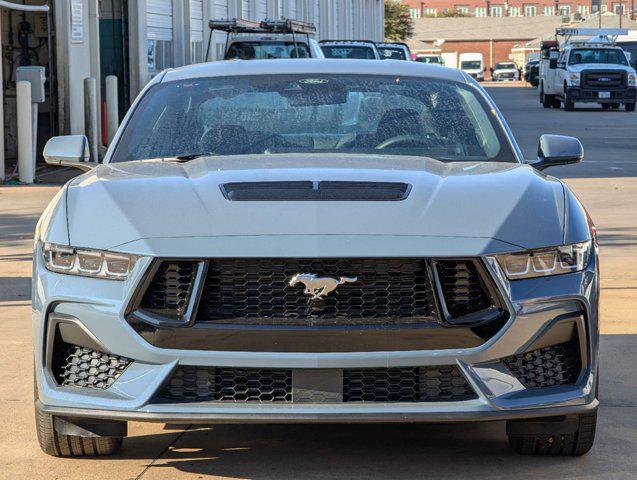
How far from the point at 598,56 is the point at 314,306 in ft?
134

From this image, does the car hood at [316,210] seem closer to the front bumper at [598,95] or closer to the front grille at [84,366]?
the front grille at [84,366]

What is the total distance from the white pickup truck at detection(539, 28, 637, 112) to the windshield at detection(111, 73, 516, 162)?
36167 mm

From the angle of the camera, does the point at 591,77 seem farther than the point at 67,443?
Yes

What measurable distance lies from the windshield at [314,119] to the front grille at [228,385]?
58.2 inches

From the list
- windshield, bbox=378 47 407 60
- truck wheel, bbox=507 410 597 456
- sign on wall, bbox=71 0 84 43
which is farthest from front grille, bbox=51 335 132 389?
windshield, bbox=378 47 407 60

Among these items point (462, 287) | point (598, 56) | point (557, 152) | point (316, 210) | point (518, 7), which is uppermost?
point (518, 7)

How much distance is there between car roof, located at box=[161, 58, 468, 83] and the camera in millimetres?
6340

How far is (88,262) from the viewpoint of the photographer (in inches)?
Result: 185

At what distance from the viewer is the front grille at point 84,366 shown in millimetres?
Answer: 4629

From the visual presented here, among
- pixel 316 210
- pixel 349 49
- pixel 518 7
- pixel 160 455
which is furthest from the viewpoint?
pixel 518 7

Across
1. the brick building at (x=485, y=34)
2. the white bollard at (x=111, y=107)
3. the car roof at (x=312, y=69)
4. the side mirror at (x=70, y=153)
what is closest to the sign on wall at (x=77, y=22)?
the white bollard at (x=111, y=107)

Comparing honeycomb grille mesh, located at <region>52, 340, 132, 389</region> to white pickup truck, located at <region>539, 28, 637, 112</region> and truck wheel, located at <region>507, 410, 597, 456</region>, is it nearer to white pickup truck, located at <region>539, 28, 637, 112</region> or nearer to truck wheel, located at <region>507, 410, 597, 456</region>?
truck wheel, located at <region>507, 410, 597, 456</region>

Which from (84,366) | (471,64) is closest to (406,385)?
(84,366)

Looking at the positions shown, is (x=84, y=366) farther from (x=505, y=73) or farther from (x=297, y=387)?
(x=505, y=73)
